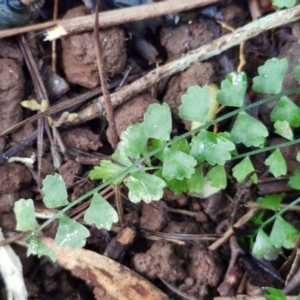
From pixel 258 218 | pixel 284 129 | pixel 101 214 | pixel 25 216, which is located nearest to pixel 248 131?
pixel 284 129

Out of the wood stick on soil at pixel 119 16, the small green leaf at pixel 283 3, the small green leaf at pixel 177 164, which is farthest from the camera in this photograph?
the wood stick on soil at pixel 119 16

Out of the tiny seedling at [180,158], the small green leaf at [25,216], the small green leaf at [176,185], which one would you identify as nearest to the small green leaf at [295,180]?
the tiny seedling at [180,158]

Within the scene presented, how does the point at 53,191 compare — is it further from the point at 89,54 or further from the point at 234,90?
the point at 234,90

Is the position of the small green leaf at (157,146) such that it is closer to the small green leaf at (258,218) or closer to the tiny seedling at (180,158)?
the tiny seedling at (180,158)

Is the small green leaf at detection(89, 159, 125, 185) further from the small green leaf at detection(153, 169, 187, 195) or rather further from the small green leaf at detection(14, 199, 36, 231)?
the small green leaf at detection(14, 199, 36, 231)

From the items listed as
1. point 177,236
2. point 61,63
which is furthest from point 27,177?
point 177,236

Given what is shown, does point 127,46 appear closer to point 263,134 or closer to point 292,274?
point 263,134
